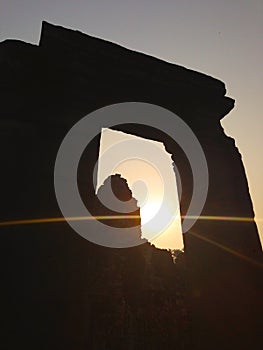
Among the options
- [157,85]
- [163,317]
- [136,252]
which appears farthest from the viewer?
[136,252]

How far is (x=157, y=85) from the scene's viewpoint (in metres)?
5.99

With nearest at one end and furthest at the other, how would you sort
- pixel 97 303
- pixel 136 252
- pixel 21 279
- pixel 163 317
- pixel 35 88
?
pixel 21 279 → pixel 35 88 → pixel 97 303 → pixel 163 317 → pixel 136 252

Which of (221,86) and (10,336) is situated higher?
(221,86)

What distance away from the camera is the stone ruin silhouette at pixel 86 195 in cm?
349

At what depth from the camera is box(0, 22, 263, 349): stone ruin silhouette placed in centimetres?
349

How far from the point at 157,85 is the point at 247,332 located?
426 centimetres

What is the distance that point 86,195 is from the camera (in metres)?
4.45

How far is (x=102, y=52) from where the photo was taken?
5.55 metres

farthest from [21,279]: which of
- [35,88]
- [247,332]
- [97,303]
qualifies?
[247,332]

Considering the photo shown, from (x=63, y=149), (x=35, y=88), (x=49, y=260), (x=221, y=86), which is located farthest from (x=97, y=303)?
(x=221, y=86)

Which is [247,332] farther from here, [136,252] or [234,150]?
[136,252]

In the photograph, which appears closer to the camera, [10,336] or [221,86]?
[10,336]

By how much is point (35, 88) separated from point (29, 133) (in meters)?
0.83

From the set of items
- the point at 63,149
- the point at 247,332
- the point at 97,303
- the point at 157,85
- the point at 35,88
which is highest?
the point at 157,85
